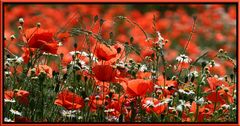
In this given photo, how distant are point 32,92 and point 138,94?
0.54m

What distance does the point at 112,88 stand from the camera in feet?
10.2

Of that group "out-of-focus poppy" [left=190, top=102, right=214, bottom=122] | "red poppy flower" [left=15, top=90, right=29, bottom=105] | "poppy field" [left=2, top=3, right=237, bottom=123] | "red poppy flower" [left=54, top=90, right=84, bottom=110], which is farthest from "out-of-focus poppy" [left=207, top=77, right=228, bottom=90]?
"red poppy flower" [left=15, top=90, right=29, bottom=105]

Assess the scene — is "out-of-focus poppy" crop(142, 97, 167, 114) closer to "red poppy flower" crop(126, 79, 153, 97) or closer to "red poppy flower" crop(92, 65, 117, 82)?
"red poppy flower" crop(126, 79, 153, 97)

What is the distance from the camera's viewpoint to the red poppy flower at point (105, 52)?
2865 millimetres

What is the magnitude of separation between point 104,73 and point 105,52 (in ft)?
0.37

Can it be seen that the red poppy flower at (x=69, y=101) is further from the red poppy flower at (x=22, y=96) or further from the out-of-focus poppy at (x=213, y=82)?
the out-of-focus poppy at (x=213, y=82)

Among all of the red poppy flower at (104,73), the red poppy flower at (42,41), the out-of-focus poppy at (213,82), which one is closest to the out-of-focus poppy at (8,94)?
the red poppy flower at (42,41)

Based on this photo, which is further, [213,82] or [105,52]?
[213,82]

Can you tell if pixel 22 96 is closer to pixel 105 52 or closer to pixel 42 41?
pixel 42 41

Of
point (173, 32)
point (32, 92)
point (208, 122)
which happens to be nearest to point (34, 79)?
point (32, 92)

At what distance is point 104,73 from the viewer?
2797mm

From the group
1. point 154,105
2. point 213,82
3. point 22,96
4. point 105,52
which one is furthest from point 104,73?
point 213,82

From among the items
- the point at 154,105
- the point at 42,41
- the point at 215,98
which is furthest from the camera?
the point at 215,98

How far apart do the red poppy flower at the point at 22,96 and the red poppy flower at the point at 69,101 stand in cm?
15
